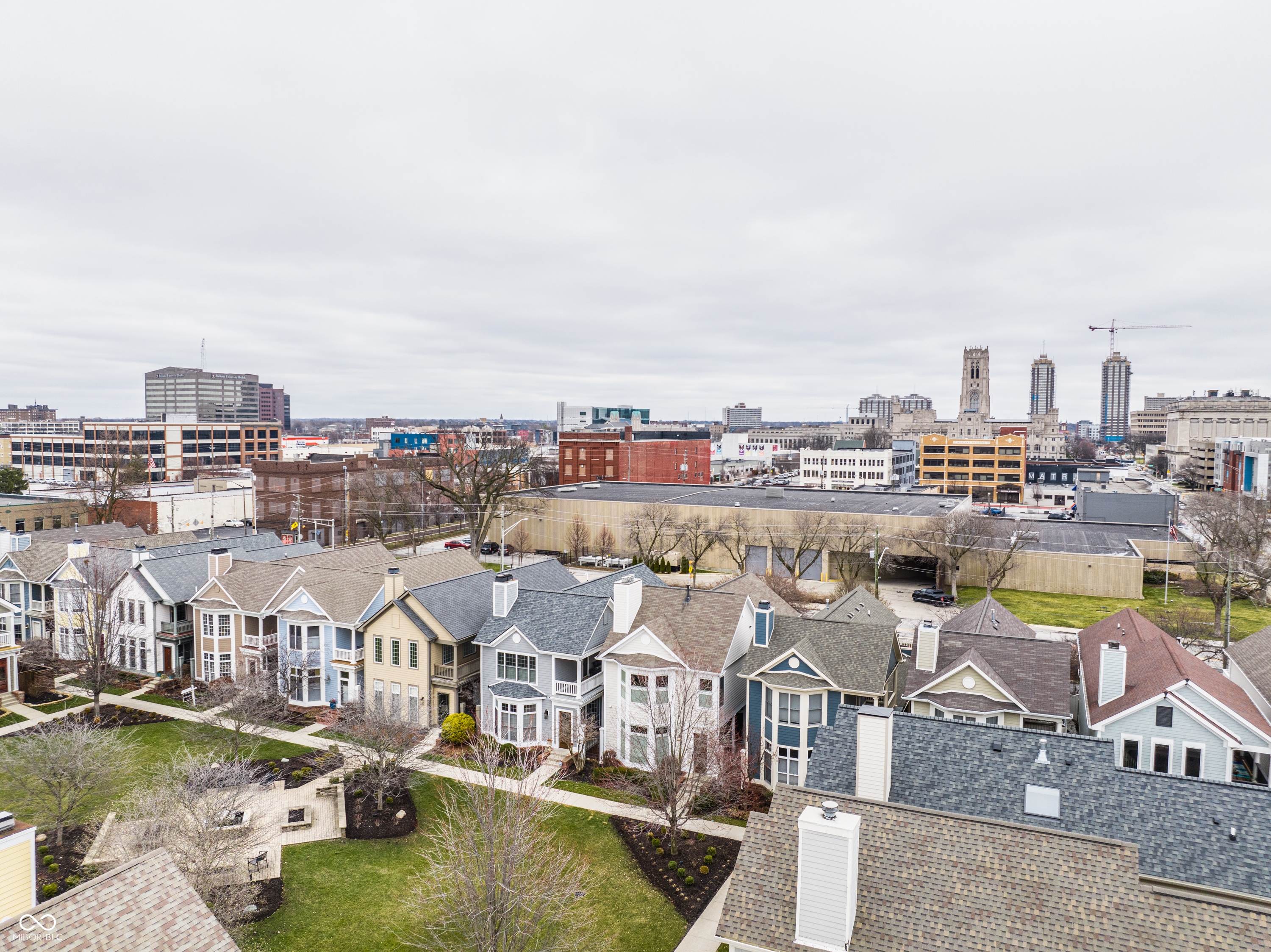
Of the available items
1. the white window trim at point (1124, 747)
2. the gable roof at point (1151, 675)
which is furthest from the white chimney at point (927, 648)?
the white window trim at point (1124, 747)

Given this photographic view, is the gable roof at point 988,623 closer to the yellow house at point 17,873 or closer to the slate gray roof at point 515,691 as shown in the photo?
the slate gray roof at point 515,691

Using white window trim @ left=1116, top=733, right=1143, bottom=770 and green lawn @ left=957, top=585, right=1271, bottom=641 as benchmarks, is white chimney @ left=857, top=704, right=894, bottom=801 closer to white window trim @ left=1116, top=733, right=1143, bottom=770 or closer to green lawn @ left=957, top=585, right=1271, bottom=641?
white window trim @ left=1116, top=733, right=1143, bottom=770

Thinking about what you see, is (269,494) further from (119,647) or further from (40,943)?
(40,943)

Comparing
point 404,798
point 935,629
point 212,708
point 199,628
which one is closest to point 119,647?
point 199,628

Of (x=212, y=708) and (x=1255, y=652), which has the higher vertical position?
(x=1255, y=652)

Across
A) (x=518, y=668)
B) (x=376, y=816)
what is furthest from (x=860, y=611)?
(x=376, y=816)

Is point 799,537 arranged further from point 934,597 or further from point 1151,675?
point 1151,675
